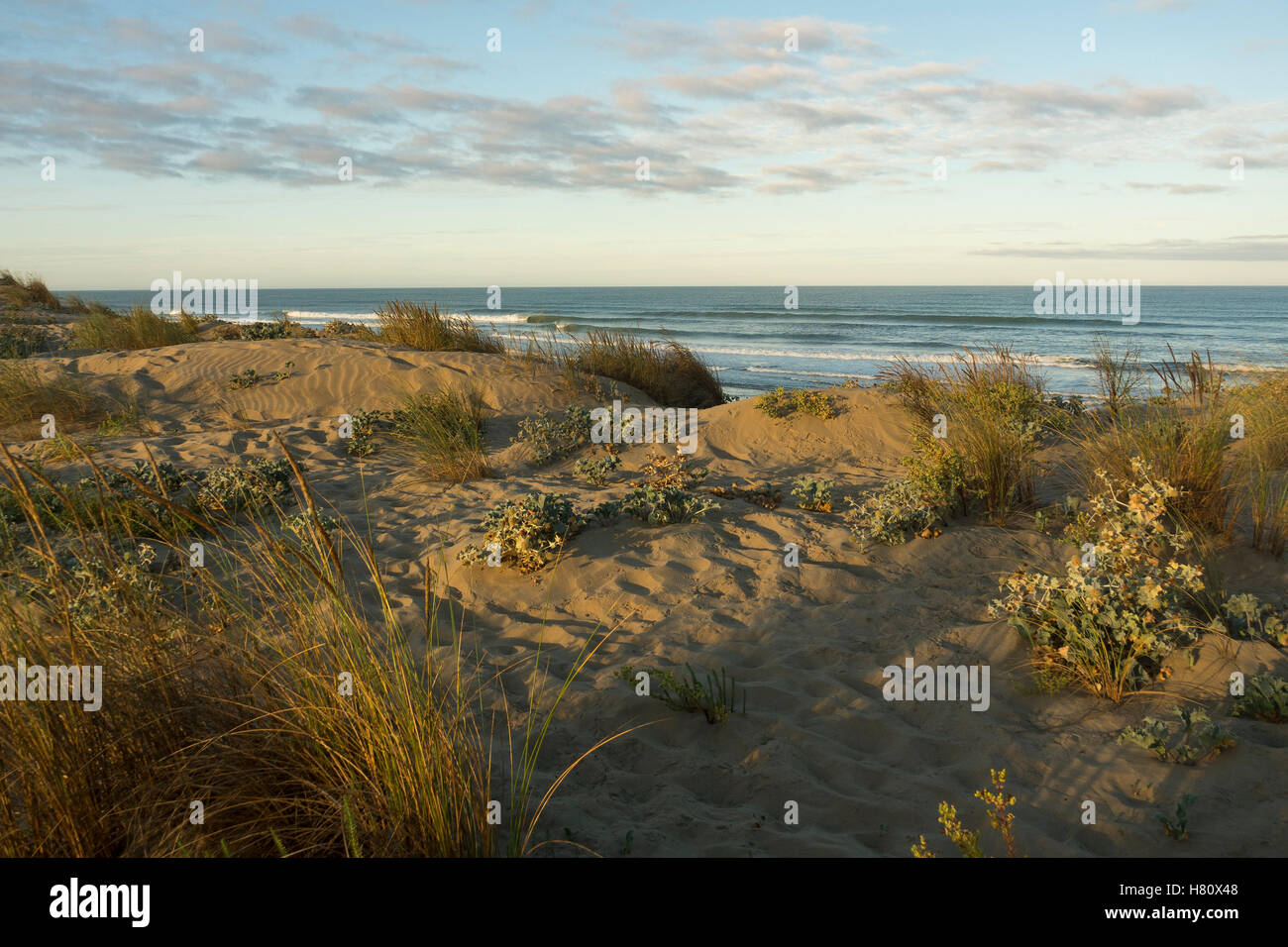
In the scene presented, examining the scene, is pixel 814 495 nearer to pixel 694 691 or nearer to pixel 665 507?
pixel 665 507

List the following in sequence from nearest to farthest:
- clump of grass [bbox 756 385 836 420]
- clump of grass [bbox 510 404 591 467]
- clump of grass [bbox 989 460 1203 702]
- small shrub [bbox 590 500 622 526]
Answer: clump of grass [bbox 989 460 1203 702] < small shrub [bbox 590 500 622 526] < clump of grass [bbox 510 404 591 467] < clump of grass [bbox 756 385 836 420]

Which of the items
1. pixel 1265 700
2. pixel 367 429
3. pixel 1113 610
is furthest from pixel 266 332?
pixel 1265 700

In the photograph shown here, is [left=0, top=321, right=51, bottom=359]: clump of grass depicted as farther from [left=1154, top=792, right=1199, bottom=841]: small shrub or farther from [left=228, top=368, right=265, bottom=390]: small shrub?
[left=1154, top=792, right=1199, bottom=841]: small shrub

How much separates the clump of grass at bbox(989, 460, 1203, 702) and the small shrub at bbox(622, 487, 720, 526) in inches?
91.1

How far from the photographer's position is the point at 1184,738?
3.25m

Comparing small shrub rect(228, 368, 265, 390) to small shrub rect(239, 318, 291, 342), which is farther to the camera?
small shrub rect(239, 318, 291, 342)

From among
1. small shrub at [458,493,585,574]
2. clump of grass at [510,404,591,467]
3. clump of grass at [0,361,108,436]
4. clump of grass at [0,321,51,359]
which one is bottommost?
small shrub at [458,493,585,574]

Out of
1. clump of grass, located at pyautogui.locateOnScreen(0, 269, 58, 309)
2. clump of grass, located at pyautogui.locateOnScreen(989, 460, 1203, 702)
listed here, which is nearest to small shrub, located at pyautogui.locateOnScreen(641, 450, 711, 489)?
clump of grass, located at pyautogui.locateOnScreen(989, 460, 1203, 702)

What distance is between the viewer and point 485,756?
121 inches

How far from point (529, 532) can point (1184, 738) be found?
377 cm

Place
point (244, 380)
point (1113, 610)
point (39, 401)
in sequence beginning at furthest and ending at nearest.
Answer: point (244, 380), point (39, 401), point (1113, 610)

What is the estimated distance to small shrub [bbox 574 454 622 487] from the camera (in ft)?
24.7

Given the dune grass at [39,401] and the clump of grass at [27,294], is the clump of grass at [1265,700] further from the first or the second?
the clump of grass at [27,294]
